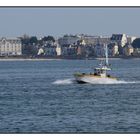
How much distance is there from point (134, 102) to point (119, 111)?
5355mm

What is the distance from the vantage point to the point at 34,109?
37.9m

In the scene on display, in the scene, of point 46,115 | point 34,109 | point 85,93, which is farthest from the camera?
point 85,93

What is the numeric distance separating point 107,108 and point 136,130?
9.61 m

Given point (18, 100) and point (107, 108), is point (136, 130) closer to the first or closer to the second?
point (107, 108)

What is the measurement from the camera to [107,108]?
125 ft

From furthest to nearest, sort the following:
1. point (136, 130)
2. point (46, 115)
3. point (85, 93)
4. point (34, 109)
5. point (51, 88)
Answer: point (51, 88) → point (85, 93) → point (34, 109) → point (46, 115) → point (136, 130)

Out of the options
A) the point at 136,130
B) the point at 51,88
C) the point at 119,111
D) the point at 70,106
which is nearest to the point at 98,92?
the point at 51,88

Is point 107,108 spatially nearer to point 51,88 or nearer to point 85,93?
point 85,93

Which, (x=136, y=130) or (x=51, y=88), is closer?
(x=136, y=130)
